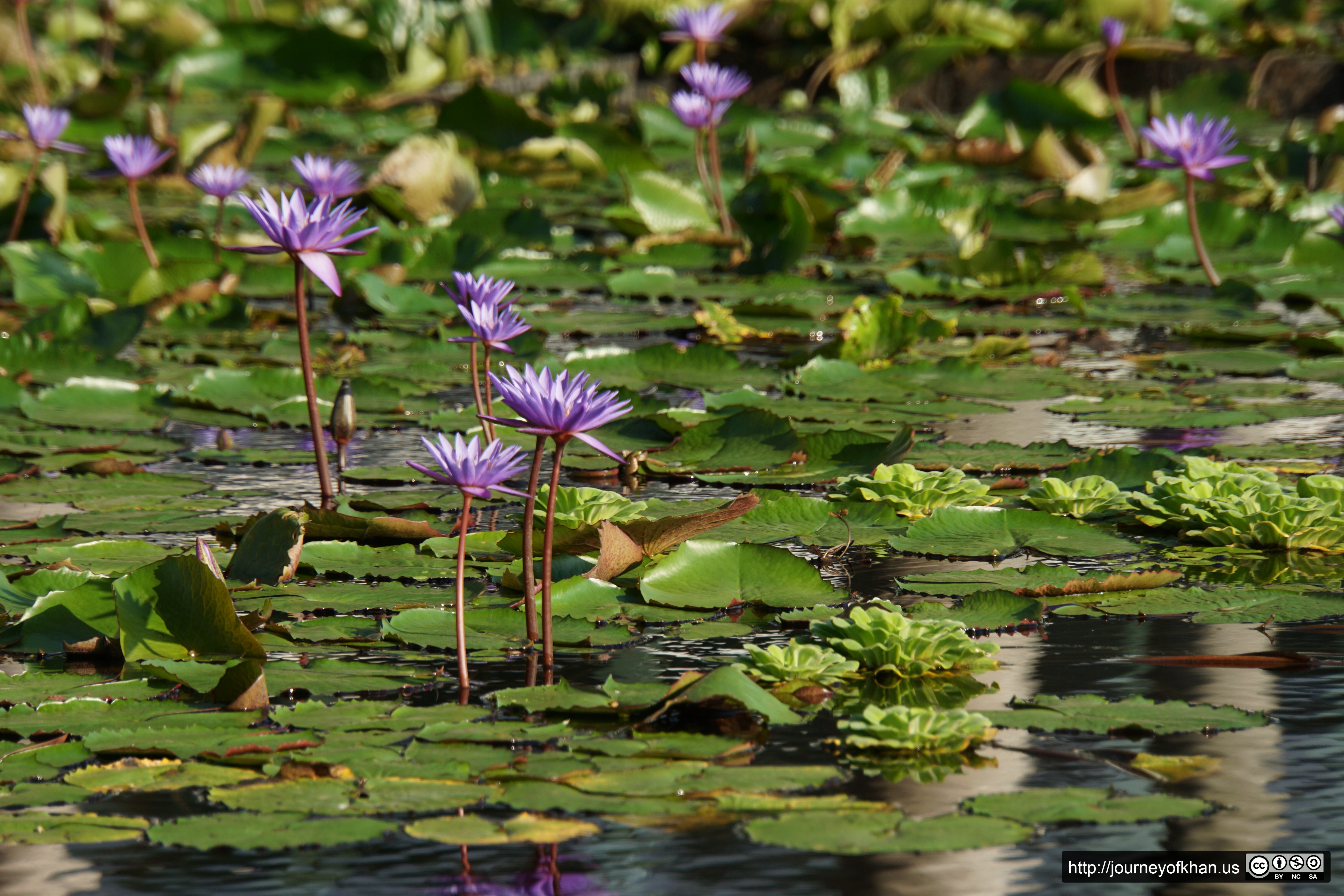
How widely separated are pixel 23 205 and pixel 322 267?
2835 mm

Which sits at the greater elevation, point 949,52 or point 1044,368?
point 949,52

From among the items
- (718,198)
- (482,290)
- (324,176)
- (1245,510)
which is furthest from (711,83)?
(1245,510)

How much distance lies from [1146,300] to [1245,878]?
3293mm

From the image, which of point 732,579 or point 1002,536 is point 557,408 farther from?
point 1002,536

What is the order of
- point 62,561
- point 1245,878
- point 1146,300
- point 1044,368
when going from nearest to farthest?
1. point 1245,878
2. point 62,561
3. point 1044,368
4. point 1146,300

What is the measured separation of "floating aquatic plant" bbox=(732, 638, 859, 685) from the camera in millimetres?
1940

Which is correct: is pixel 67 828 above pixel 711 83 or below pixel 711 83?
below

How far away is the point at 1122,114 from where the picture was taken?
6.65 m

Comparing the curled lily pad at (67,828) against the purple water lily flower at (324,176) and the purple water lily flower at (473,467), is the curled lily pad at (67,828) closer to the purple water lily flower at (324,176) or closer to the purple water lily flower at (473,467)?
the purple water lily flower at (473,467)

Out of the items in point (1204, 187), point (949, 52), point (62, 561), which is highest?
point (949, 52)

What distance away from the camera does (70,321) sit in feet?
13.1

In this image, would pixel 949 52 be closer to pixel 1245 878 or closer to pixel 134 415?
pixel 134 415

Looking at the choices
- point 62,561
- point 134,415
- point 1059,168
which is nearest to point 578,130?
point 1059,168

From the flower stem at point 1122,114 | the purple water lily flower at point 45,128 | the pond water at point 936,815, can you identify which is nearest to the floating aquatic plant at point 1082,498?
the pond water at point 936,815
